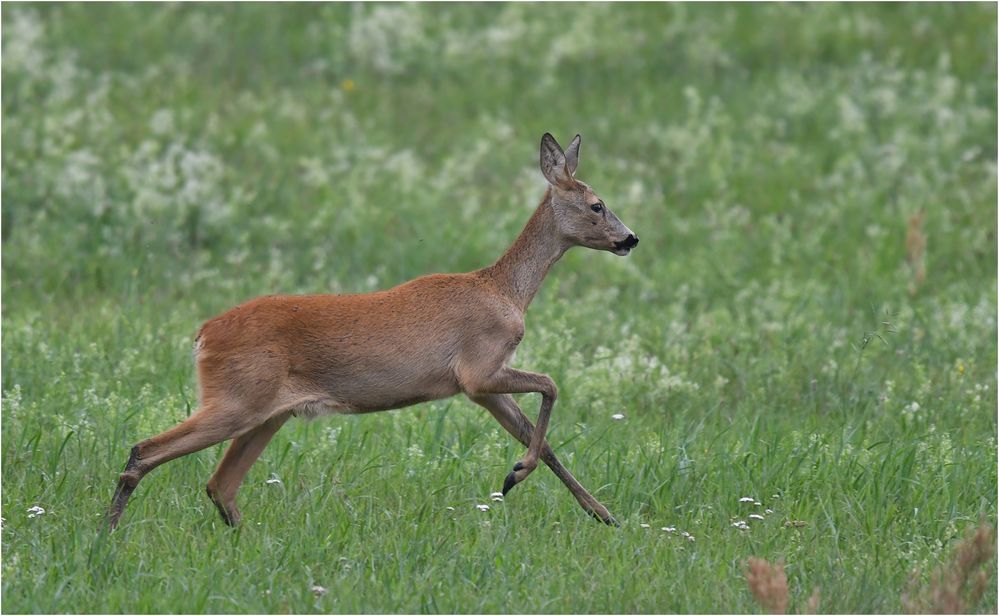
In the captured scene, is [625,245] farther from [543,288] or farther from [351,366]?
[543,288]

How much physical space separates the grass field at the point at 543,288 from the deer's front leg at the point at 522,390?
21 cm

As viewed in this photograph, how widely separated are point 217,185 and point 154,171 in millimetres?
658

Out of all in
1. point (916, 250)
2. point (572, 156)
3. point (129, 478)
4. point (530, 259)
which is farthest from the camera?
point (916, 250)

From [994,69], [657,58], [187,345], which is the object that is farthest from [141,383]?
[994,69]

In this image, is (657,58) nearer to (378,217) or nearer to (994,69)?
(994,69)

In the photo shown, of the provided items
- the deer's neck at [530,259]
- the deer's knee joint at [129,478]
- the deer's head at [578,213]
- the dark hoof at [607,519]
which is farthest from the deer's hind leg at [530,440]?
the deer's knee joint at [129,478]

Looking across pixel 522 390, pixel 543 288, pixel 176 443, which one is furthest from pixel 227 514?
pixel 543 288

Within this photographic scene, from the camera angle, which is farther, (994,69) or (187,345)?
(994,69)

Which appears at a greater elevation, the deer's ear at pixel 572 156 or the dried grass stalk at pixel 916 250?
the deer's ear at pixel 572 156

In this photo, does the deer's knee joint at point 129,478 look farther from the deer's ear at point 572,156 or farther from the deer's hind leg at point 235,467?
the deer's ear at point 572,156

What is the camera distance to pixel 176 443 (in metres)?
6.03

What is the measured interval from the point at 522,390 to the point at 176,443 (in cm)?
146

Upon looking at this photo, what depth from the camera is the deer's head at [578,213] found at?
6969 millimetres

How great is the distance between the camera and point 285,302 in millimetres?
6316
